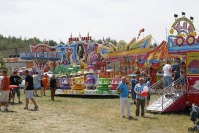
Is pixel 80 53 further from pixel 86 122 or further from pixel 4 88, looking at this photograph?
pixel 86 122

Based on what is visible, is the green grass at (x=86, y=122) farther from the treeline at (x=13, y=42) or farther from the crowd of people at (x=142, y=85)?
the treeline at (x=13, y=42)

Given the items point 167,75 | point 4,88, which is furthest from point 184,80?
point 4,88

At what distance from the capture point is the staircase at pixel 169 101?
13.4 meters

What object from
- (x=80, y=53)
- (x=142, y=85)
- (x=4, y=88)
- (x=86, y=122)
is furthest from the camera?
(x=80, y=53)

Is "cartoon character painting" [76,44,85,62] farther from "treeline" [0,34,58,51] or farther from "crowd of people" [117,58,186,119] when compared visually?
"treeline" [0,34,58,51]

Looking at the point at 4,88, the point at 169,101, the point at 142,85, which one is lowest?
the point at 169,101

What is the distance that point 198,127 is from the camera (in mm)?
9125

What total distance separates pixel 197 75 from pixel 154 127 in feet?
12.5

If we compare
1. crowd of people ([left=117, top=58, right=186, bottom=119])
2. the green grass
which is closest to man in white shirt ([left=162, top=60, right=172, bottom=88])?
crowd of people ([left=117, top=58, right=186, bottom=119])

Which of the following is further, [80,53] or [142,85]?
[80,53]

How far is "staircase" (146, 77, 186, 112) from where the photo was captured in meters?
13.4

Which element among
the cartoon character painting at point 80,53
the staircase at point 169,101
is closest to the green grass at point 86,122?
the staircase at point 169,101

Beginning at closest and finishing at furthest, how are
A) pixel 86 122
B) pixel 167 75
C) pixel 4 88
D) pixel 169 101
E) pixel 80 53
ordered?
pixel 86 122 → pixel 4 88 → pixel 169 101 → pixel 167 75 → pixel 80 53

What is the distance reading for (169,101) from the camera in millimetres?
13695
